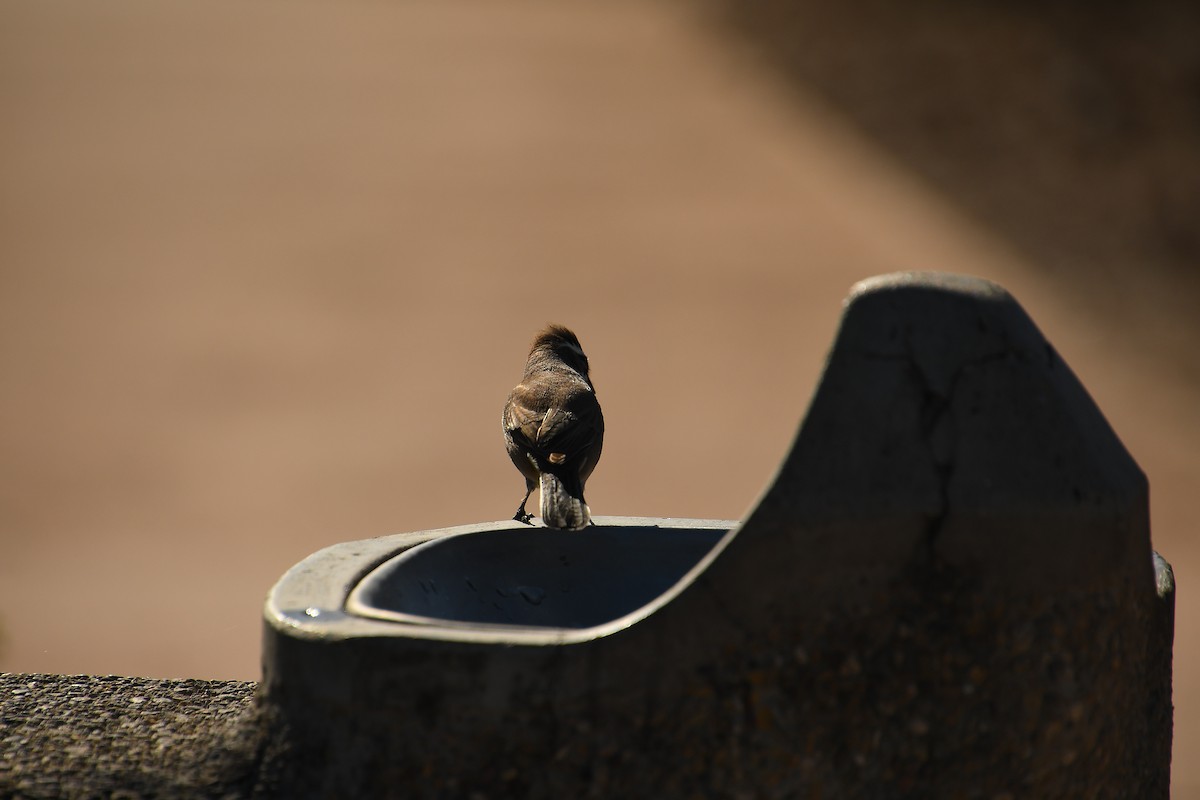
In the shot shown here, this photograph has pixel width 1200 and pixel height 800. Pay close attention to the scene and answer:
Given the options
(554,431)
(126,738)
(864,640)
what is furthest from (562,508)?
(864,640)

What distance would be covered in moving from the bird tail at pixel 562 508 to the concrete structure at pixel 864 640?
149 cm

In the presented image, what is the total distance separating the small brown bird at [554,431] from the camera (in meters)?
4.98

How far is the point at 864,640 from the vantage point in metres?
2.76

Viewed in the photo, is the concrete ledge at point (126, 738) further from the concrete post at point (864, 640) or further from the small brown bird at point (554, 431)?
the small brown bird at point (554, 431)

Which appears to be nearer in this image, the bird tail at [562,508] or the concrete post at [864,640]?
the concrete post at [864,640]

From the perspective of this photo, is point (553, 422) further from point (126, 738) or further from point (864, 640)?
point (864, 640)

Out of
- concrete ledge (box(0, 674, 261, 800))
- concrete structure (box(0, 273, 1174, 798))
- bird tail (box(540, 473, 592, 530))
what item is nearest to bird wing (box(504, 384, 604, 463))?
bird tail (box(540, 473, 592, 530))

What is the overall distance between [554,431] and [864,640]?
2678mm

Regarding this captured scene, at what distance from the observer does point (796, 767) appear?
276cm

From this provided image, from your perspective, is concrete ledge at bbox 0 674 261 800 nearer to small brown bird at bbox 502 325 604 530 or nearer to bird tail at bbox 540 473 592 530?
bird tail at bbox 540 473 592 530

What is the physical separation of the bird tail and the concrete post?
154 centimetres

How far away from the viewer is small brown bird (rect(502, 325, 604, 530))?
196 inches

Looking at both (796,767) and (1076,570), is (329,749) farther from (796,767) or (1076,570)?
(1076,570)

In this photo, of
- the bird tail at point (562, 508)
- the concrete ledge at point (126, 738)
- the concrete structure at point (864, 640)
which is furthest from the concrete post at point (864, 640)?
the bird tail at point (562, 508)
